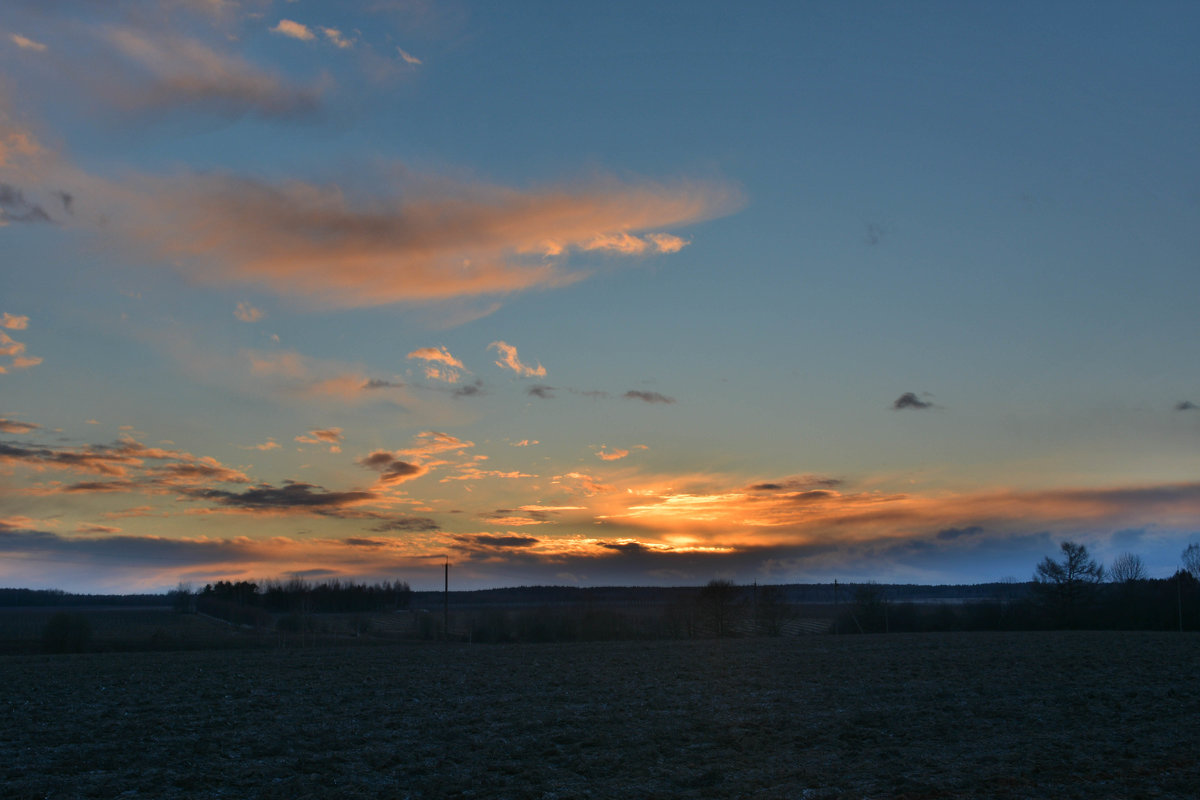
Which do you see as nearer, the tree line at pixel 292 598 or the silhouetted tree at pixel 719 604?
the silhouetted tree at pixel 719 604

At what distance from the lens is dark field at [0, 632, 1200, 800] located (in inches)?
555

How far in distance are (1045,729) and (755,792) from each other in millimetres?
9105

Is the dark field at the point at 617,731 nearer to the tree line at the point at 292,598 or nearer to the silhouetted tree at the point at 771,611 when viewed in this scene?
the silhouetted tree at the point at 771,611

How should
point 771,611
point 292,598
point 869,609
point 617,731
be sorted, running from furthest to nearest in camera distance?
point 292,598 < point 771,611 < point 869,609 < point 617,731

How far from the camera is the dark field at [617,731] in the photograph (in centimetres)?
1411

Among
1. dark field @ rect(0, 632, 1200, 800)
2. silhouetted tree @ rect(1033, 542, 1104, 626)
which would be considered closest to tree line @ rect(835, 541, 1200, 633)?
silhouetted tree @ rect(1033, 542, 1104, 626)

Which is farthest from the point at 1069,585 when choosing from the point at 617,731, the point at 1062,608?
the point at 617,731

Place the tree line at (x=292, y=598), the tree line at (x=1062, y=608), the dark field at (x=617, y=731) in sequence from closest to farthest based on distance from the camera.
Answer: the dark field at (x=617, y=731), the tree line at (x=1062, y=608), the tree line at (x=292, y=598)

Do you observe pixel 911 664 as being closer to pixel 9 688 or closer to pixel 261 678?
pixel 261 678

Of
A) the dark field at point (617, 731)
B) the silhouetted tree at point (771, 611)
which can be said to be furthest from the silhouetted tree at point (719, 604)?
the dark field at point (617, 731)

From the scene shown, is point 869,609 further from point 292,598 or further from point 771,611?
point 292,598

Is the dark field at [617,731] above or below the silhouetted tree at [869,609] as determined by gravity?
above

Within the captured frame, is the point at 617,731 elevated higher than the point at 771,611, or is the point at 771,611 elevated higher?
the point at 617,731

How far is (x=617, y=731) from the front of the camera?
1958cm
